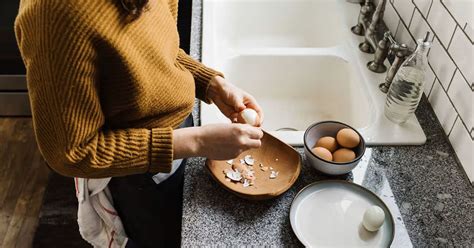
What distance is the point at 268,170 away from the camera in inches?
37.4

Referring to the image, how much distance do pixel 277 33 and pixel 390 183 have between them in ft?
2.59

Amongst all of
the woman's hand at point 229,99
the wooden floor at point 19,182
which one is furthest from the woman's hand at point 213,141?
the wooden floor at point 19,182

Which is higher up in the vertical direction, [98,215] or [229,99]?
[229,99]

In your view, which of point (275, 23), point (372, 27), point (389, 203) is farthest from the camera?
point (275, 23)

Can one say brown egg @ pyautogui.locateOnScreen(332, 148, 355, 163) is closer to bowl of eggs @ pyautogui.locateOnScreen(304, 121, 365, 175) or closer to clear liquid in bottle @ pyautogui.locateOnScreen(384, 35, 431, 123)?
bowl of eggs @ pyautogui.locateOnScreen(304, 121, 365, 175)

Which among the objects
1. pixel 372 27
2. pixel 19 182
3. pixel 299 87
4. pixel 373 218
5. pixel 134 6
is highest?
pixel 134 6

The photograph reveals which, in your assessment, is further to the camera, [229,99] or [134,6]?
[229,99]

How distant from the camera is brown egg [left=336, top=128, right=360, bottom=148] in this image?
934 millimetres

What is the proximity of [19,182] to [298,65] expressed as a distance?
1261mm

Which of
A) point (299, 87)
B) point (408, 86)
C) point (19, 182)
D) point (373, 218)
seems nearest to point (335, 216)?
point (373, 218)

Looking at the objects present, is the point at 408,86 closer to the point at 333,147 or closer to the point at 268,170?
the point at 333,147

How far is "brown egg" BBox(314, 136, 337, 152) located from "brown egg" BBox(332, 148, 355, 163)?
0.02 metres

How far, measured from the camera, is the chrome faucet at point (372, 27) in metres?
1.21

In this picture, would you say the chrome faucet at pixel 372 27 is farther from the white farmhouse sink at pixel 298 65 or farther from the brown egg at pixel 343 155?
the brown egg at pixel 343 155
